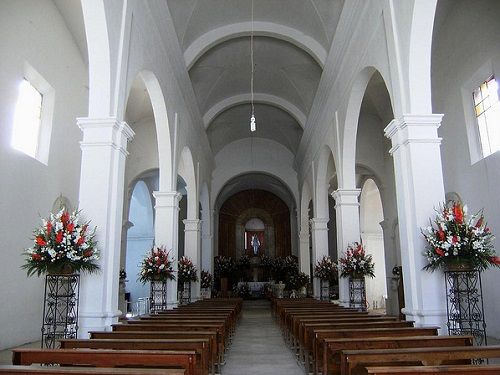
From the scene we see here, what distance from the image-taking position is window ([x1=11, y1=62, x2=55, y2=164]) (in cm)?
948

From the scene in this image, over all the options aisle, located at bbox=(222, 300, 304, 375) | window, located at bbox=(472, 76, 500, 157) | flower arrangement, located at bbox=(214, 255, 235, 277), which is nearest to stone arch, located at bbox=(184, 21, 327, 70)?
window, located at bbox=(472, 76, 500, 157)

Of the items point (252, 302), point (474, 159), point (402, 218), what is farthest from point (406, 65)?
point (252, 302)

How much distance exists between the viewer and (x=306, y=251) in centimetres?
1978

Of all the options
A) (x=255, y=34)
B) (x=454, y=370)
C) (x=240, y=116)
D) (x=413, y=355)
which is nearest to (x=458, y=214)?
(x=413, y=355)

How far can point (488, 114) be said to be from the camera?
30.5 ft

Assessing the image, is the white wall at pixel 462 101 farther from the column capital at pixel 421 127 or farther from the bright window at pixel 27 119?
the bright window at pixel 27 119

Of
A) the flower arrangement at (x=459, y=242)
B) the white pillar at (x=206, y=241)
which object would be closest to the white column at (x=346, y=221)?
the flower arrangement at (x=459, y=242)

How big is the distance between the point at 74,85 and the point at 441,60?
9.07 m

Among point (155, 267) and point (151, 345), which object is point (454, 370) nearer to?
point (151, 345)

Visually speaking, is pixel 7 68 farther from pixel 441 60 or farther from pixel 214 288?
pixel 214 288

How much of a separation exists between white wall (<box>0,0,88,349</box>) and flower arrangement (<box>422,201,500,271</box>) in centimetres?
738

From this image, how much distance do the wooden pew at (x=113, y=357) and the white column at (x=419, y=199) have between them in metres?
3.50

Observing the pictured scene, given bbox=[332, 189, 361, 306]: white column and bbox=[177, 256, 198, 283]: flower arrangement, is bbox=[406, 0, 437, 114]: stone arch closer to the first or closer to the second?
bbox=[332, 189, 361, 306]: white column

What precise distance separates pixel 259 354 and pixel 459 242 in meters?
4.17
